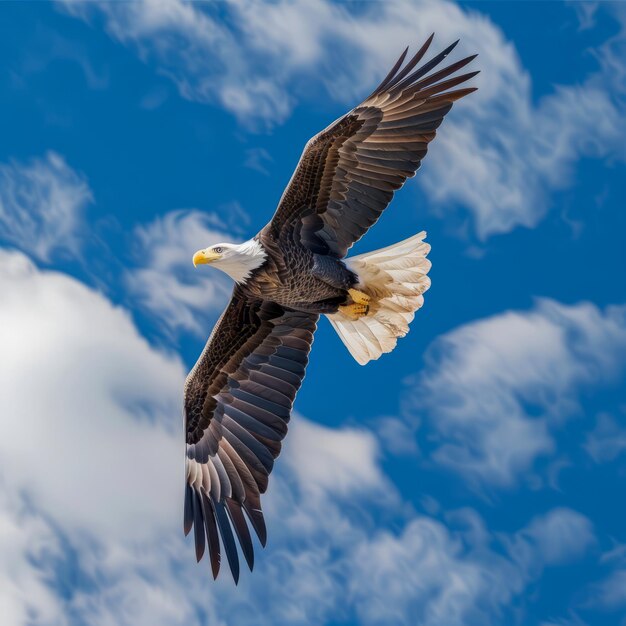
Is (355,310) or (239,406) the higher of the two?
(355,310)

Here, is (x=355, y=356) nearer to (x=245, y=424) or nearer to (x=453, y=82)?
(x=245, y=424)

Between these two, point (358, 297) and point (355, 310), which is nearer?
point (358, 297)

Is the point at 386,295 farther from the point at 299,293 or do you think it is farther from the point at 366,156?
the point at 366,156

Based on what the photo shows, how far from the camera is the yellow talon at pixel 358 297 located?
13539mm

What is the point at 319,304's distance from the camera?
45.3 ft

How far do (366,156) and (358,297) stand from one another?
5.22ft

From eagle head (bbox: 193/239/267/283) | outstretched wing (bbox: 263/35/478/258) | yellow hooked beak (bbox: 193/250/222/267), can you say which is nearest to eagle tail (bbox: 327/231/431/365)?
outstretched wing (bbox: 263/35/478/258)

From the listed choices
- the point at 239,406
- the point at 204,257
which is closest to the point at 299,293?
the point at 204,257

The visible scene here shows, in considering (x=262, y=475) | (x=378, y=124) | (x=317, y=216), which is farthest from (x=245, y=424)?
(x=378, y=124)

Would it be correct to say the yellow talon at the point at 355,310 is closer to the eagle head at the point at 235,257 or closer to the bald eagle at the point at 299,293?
the bald eagle at the point at 299,293

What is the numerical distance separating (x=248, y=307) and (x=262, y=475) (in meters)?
1.86

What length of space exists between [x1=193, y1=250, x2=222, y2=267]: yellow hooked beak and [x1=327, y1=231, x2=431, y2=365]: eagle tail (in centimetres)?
139

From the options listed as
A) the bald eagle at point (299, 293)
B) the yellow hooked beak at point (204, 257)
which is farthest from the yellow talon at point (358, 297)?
the yellow hooked beak at point (204, 257)

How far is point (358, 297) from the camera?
1358cm
